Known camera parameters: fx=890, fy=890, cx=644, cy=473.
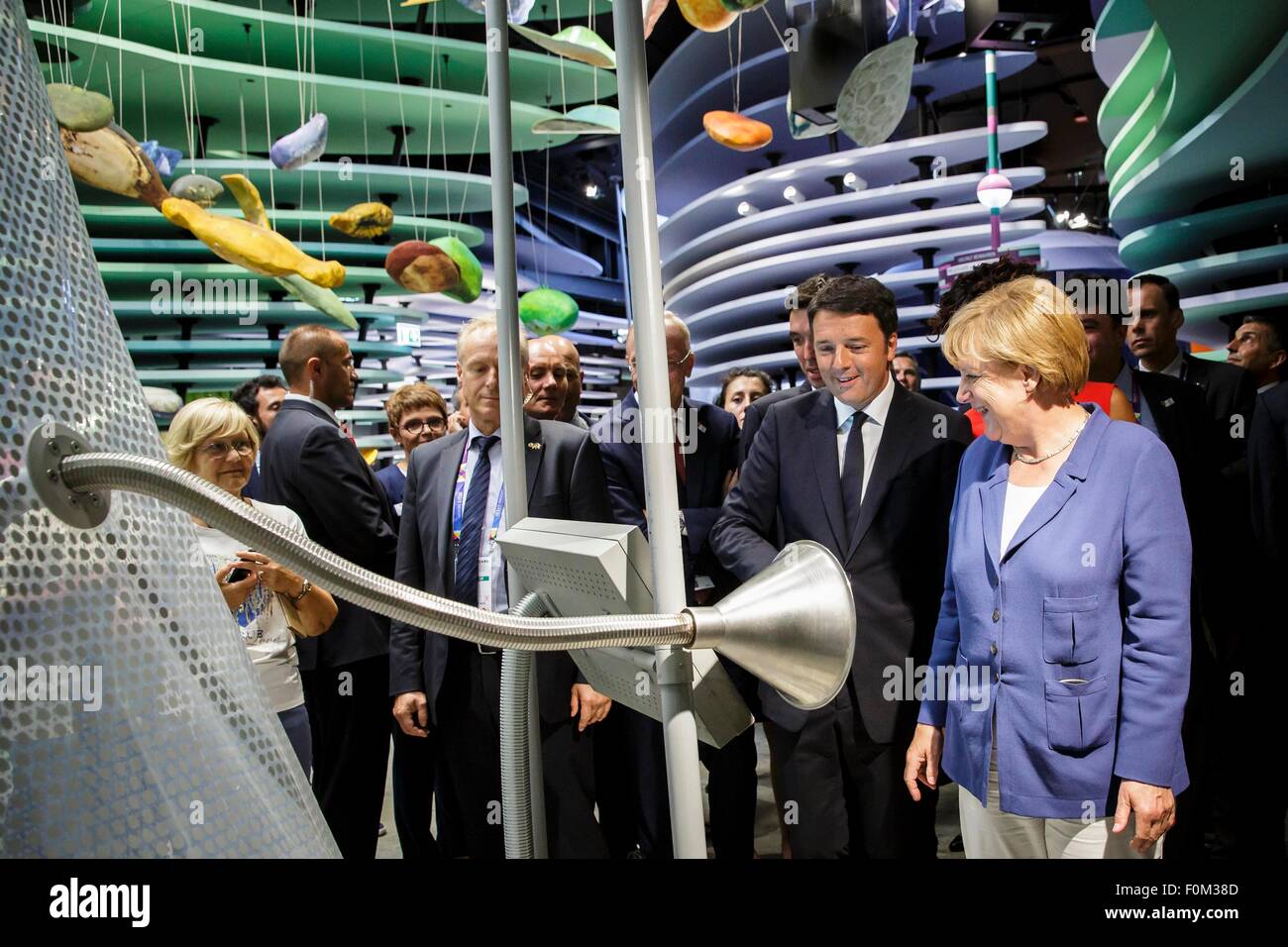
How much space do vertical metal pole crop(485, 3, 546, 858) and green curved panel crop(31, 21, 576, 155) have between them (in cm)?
619

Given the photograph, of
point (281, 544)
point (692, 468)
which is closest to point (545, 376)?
point (692, 468)

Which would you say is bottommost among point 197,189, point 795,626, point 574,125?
point 795,626

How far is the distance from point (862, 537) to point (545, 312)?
17.9 feet

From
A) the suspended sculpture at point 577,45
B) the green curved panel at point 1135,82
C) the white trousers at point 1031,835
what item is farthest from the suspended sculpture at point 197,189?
the green curved panel at point 1135,82

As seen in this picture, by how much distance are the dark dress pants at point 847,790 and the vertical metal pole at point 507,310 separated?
3.09 ft

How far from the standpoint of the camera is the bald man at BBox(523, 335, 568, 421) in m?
3.27

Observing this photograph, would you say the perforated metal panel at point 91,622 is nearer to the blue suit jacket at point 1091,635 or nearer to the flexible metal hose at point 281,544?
the flexible metal hose at point 281,544

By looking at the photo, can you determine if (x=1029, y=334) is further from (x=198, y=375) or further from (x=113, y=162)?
(x=198, y=375)

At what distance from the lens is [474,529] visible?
8.06ft

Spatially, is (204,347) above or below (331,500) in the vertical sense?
above

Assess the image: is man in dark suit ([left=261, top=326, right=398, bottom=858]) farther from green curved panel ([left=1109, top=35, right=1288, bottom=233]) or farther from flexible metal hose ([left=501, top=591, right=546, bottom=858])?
green curved panel ([left=1109, top=35, right=1288, bottom=233])

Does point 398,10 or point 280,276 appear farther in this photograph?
point 398,10

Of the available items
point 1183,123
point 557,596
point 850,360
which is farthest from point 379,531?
point 1183,123

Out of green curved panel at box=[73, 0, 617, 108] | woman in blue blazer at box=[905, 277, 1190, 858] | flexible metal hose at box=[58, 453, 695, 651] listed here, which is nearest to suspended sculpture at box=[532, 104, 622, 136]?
green curved panel at box=[73, 0, 617, 108]
